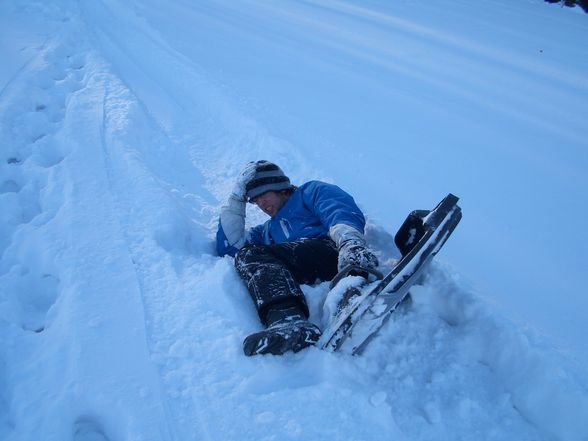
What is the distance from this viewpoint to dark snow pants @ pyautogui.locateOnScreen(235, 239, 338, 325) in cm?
→ 207

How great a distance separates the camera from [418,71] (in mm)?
6352

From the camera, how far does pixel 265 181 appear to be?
277 cm

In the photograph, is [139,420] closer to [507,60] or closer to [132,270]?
[132,270]

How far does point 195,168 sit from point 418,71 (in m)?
4.25

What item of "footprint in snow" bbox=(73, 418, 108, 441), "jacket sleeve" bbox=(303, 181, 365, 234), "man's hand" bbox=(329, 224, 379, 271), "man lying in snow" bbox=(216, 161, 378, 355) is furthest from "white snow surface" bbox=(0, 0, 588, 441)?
"jacket sleeve" bbox=(303, 181, 365, 234)

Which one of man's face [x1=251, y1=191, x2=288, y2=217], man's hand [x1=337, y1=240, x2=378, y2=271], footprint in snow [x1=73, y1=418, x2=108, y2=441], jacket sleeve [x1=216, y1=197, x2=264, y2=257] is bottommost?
footprint in snow [x1=73, y1=418, x2=108, y2=441]

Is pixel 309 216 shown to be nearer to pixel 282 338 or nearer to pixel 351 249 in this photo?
pixel 351 249

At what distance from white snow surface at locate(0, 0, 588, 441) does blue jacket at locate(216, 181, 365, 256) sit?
38cm

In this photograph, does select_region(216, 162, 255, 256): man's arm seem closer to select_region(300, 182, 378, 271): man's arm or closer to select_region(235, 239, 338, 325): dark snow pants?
select_region(235, 239, 338, 325): dark snow pants

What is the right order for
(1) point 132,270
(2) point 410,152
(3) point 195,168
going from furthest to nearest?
(2) point 410,152
(3) point 195,168
(1) point 132,270

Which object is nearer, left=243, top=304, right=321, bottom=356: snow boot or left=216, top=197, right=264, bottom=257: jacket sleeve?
left=243, top=304, right=321, bottom=356: snow boot

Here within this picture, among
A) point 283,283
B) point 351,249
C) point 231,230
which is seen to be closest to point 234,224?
point 231,230

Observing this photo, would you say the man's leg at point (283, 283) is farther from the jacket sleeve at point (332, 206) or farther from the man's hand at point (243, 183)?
the man's hand at point (243, 183)

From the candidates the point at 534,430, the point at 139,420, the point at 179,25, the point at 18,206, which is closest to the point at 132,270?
the point at 139,420
